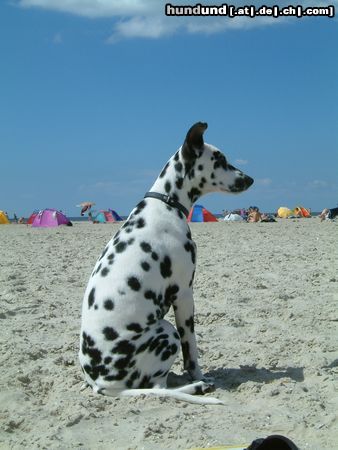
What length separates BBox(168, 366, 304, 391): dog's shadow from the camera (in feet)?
15.1

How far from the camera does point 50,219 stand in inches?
1245

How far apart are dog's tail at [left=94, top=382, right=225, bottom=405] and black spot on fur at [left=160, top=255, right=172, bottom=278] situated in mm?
928

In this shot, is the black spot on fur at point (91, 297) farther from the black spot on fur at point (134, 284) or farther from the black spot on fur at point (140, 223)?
the black spot on fur at point (140, 223)

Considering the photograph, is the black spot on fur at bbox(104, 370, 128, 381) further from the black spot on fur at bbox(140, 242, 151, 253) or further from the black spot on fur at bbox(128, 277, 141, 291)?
the black spot on fur at bbox(140, 242, 151, 253)

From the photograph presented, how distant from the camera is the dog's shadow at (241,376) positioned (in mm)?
4590

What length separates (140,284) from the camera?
425 centimetres

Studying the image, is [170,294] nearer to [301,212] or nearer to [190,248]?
[190,248]

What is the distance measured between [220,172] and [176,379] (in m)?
1.97

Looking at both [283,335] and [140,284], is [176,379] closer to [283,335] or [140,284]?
[140,284]

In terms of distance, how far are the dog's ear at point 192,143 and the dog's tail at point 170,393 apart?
6.72 feet

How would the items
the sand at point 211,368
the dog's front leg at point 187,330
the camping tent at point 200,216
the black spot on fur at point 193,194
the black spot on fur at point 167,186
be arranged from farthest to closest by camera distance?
1. the camping tent at point 200,216
2. the black spot on fur at point 193,194
3. the black spot on fur at point 167,186
4. the dog's front leg at point 187,330
5. the sand at point 211,368

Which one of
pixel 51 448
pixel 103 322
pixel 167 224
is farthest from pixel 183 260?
pixel 51 448

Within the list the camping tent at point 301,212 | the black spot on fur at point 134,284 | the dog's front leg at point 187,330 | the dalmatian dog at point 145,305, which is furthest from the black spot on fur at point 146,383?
the camping tent at point 301,212

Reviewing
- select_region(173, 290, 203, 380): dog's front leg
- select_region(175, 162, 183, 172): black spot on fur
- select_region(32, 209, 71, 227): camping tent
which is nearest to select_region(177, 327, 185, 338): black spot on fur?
select_region(173, 290, 203, 380): dog's front leg
